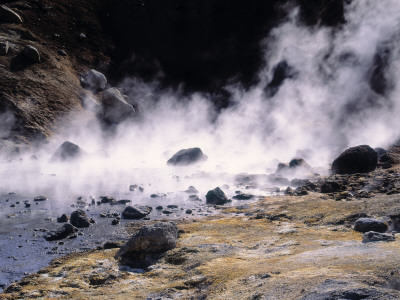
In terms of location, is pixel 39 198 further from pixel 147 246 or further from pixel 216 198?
pixel 147 246

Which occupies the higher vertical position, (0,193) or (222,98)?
(222,98)

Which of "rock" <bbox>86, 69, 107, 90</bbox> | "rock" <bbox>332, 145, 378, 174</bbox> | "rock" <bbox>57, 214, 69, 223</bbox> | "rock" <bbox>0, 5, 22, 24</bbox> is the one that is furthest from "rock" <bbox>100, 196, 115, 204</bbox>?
"rock" <bbox>0, 5, 22, 24</bbox>

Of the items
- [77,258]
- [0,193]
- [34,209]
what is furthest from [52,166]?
[77,258]

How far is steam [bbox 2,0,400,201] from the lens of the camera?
1548 cm

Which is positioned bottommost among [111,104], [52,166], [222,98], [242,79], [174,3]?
[52,166]

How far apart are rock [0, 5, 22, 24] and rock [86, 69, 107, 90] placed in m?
5.81

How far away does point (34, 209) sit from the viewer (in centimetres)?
943

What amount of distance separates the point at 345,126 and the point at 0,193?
2208 cm

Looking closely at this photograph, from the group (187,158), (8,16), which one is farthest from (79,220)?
(8,16)

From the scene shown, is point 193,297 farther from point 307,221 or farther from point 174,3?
point 174,3

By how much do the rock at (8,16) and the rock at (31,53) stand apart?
348cm

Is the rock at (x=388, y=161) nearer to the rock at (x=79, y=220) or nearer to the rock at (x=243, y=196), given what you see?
the rock at (x=243, y=196)

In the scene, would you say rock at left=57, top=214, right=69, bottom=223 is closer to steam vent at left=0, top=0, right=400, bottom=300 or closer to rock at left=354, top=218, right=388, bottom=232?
steam vent at left=0, top=0, right=400, bottom=300

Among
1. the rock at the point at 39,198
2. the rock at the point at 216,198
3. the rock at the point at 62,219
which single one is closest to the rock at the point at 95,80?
the rock at the point at 39,198
